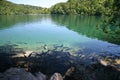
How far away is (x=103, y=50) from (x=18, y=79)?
19.3 m

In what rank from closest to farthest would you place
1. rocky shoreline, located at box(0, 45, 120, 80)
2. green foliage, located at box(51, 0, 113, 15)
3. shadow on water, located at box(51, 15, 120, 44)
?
rocky shoreline, located at box(0, 45, 120, 80) < shadow on water, located at box(51, 15, 120, 44) < green foliage, located at box(51, 0, 113, 15)

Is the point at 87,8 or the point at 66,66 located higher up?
the point at 87,8

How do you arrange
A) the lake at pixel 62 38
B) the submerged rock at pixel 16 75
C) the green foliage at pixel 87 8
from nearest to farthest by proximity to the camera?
the submerged rock at pixel 16 75, the lake at pixel 62 38, the green foliage at pixel 87 8

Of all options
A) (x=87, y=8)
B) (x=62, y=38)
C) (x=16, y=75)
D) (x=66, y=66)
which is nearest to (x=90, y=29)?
(x=62, y=38)

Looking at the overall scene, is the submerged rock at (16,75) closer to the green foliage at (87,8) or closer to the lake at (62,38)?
the lake at (62,38)

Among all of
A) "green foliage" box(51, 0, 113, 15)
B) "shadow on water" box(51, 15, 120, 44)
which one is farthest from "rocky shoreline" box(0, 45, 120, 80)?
"green foliage" box(51, 0, 113, 15)

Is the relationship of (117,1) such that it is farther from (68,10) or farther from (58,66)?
Result: (68,10)

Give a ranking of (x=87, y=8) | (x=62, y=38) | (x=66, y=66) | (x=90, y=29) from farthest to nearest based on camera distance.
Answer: (x=87, y=8) < (x=90, y=29) < (x=62, y=38) < (x=66, y=66)

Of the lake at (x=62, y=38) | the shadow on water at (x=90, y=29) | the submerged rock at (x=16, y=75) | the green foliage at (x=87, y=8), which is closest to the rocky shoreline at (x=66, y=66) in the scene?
the submerged rock at (x=16, y=75)

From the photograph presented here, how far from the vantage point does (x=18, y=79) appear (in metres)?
13.1

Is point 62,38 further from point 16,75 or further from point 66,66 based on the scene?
point 16,75

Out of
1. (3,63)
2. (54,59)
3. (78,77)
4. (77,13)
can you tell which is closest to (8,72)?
(78,77)

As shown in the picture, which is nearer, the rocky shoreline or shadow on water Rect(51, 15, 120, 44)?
the rocky shoreline

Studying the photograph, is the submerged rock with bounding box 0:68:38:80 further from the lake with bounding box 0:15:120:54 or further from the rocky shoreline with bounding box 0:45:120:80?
the lake with bounding box 0:15:120:54
